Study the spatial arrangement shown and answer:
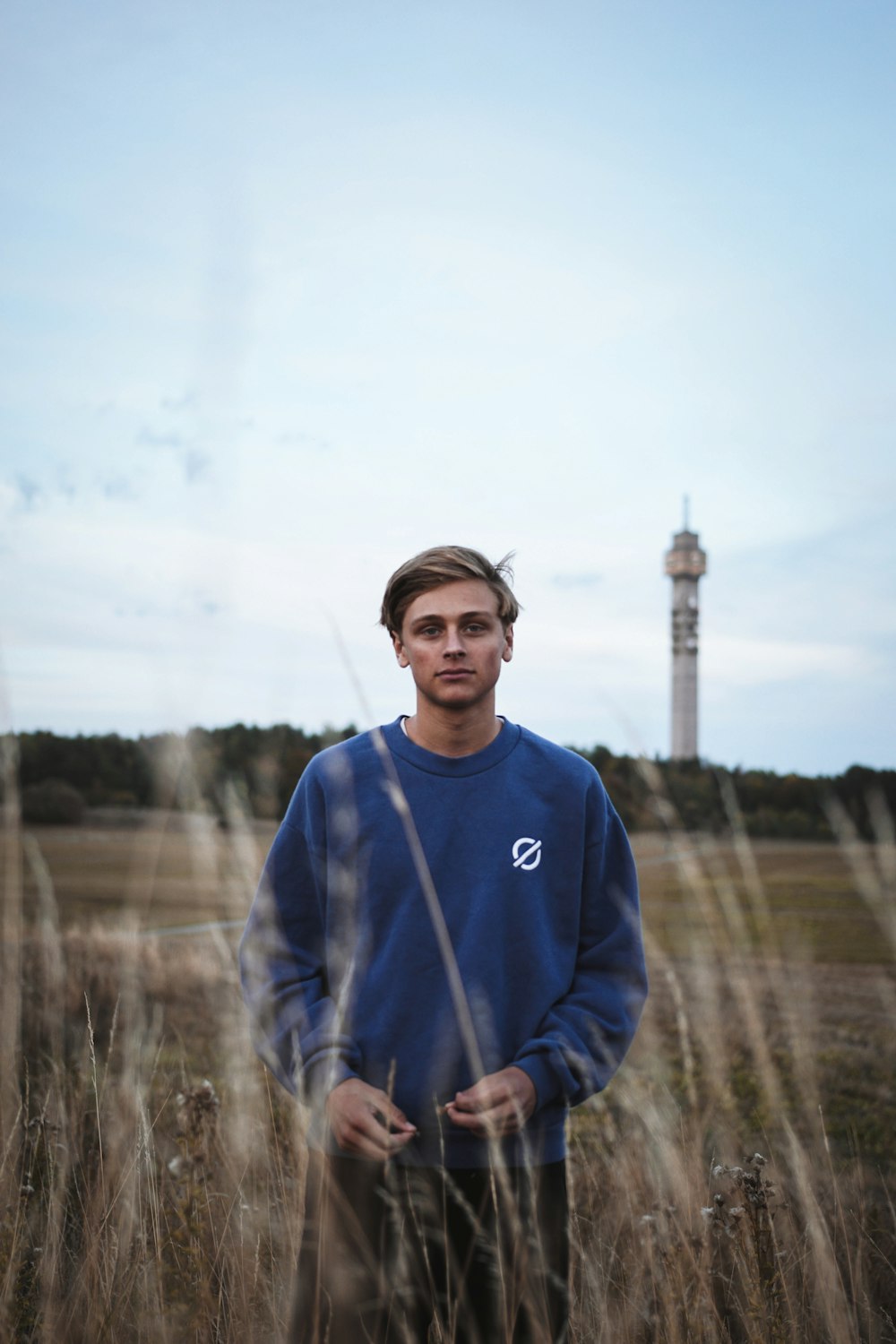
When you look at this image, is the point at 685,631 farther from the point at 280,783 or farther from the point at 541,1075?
the point at 541,1075

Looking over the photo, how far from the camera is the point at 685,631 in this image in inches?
2160

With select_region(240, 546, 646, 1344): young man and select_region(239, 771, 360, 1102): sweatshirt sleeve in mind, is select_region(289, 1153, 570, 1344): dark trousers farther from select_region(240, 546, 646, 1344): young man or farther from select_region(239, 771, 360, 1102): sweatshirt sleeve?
select_region(239, 771, 360, 1102): sweatshirt sleeve

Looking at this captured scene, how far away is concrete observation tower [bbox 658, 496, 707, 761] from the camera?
50.2 m

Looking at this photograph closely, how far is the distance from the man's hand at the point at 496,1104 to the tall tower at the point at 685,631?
48721 mm

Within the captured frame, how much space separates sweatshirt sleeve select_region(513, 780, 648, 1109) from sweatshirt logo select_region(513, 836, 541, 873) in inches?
5.0

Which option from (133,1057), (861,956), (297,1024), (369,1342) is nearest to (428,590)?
(297,1024)

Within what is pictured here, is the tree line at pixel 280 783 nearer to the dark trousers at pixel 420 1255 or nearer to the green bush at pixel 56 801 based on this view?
the green bush at pixel 56 801

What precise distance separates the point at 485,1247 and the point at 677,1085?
369cm

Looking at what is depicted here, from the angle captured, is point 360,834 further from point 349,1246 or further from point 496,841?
point 349,1246

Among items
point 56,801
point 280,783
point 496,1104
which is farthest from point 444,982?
point 56,801

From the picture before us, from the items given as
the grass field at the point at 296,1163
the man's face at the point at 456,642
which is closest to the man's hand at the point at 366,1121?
the grass field at the point at 296,1163

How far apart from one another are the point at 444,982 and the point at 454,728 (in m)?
0.46

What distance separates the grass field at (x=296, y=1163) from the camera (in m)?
2.04

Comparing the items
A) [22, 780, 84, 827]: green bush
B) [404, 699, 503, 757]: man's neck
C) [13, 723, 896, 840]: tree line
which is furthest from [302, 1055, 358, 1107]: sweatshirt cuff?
[22, 780, 84, 827]: green bush
